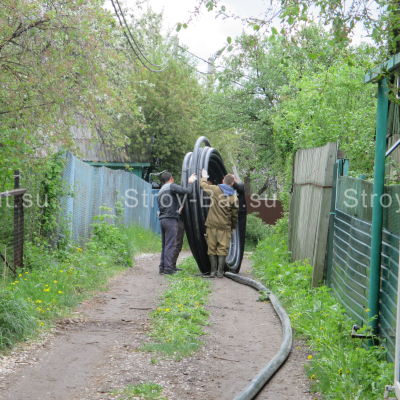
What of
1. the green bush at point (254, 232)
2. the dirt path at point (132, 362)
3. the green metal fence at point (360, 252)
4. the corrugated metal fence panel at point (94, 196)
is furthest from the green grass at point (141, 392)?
the green bush at point (254, 232)

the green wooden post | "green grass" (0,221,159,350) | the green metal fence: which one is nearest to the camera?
the green metal fence

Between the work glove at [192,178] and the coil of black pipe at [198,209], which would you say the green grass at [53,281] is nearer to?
the coil of black pipe at [198,209]

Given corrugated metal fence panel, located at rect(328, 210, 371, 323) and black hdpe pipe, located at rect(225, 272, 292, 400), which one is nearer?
black hdpe pipe, located at rect(225, 272, 292, 400)

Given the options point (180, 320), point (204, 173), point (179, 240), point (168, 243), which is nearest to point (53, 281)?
point (180, 320)

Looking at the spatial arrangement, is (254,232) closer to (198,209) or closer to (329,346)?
(198,209)

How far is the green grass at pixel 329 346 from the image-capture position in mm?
5348

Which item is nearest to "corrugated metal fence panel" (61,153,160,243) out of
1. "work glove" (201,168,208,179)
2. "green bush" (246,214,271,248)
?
"work glove" (201,168,208,179)

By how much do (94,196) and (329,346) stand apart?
10.1 m

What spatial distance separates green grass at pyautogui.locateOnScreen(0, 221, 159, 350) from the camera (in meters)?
7.03

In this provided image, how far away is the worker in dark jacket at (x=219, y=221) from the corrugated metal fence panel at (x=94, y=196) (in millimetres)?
2535

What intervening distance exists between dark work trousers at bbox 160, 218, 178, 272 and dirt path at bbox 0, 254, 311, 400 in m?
4.02

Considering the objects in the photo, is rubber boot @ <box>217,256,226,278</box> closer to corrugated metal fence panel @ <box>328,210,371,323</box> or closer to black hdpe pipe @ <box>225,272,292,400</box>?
black hdpe pipe @ <box>225,272,292,400</box>

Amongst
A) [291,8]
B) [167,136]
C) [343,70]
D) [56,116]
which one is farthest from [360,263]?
[167,136]

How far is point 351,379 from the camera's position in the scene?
5504mm
